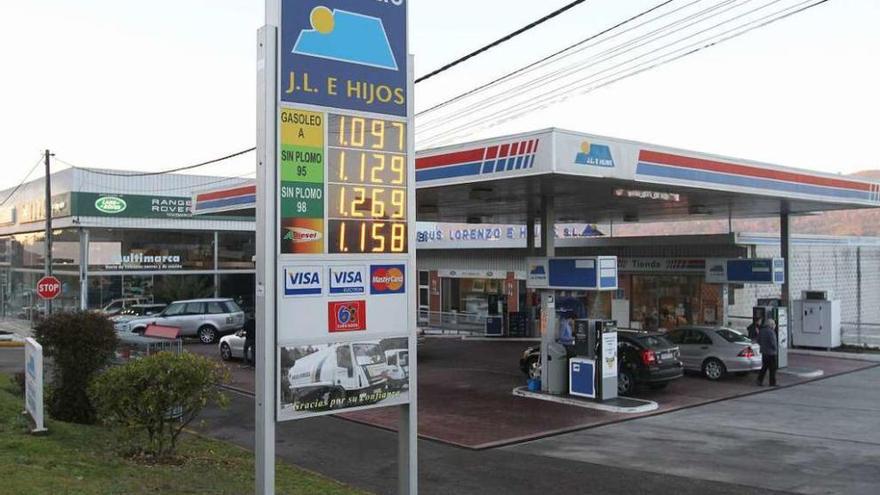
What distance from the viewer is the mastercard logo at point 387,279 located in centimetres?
678

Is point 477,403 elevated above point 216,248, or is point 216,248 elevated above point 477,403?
point 216,248

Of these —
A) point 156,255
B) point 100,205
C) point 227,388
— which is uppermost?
point 100,205

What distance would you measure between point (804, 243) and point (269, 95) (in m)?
31.3

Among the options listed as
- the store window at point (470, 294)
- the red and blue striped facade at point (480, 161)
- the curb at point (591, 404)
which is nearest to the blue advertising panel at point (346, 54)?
the red and blue striped facade at point (480, 161)

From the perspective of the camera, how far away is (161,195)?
3622 cm

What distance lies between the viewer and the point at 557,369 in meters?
16.9

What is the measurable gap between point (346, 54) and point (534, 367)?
13.0 meters

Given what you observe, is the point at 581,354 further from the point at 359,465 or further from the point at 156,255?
the point at 156,255

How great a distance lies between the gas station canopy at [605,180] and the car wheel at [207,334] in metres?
10.9

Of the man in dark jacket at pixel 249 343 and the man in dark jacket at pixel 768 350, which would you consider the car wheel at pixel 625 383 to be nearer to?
the man in dark jacket at pixel 768 350

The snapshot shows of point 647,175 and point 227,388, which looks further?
point 227,388

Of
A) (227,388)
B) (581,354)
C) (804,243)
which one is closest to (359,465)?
(581,354)

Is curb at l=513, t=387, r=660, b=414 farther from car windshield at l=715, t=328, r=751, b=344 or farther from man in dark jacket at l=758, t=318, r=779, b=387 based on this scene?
car windshield at l=715, t=328, r=751, b=344

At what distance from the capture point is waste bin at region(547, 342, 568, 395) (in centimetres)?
1684
